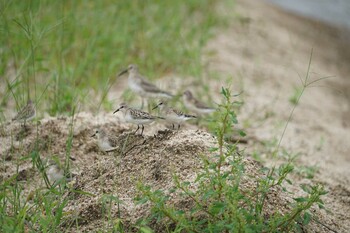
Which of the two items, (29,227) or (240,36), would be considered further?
(240,36)

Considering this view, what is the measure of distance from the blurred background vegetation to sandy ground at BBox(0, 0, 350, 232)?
40 centimetres

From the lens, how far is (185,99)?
762 centimetres

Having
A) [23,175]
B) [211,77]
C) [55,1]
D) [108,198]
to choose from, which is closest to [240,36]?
[211,77]

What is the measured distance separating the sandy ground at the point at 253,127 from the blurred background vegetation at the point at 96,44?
40cm

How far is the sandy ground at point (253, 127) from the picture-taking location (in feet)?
17.1

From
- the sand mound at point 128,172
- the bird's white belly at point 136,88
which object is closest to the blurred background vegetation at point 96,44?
the bird's white belly at point 136,88

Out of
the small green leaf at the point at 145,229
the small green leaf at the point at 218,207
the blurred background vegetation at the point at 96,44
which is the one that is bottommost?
the blurred background vegetation at the point at 96,44

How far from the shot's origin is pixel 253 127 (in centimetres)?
855

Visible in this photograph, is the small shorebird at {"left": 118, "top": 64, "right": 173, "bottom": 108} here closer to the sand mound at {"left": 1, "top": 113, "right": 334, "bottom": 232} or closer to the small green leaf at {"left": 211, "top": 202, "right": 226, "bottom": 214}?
the sand mound at {"left": 1, "top": 113, "right": 334, "bottom": 232}

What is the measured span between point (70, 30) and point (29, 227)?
486 cm

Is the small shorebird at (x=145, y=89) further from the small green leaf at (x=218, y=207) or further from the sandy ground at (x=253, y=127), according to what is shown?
the small green leaf at (x=218, y=207)

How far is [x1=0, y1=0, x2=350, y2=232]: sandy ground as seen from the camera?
5.21 meters

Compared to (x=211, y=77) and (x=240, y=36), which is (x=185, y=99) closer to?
(x=211, y=77)

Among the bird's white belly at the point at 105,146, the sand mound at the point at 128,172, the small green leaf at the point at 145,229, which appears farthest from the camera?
the bird's white belly at the point at 105,146
